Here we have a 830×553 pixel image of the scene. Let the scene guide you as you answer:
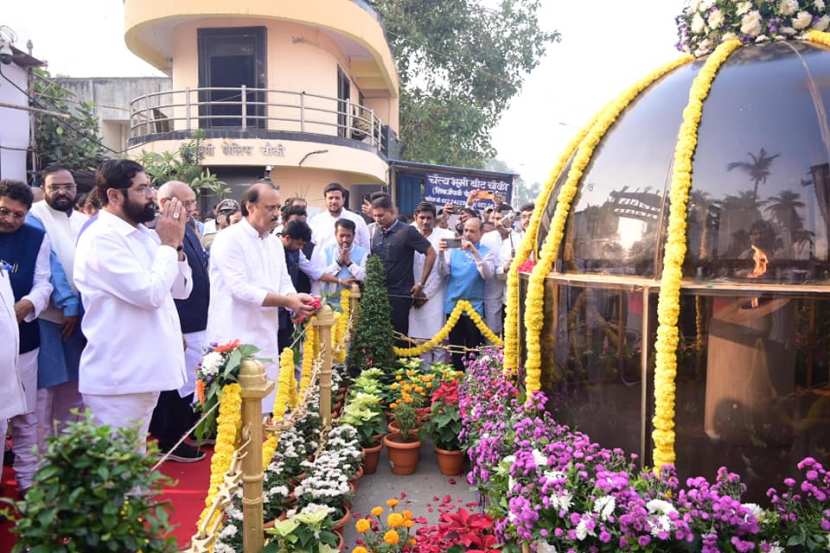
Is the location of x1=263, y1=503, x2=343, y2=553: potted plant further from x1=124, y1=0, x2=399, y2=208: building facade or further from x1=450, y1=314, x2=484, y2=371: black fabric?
x1=124, y1=0, x2=399, y2=208: building facade

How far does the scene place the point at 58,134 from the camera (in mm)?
15281

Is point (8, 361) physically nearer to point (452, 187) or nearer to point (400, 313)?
point (400, 313)

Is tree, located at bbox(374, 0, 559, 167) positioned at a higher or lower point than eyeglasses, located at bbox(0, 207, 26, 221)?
higher

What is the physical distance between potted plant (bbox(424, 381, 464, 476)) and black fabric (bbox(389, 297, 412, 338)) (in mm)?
2248

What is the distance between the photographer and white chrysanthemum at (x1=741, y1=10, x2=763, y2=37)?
3727 millimetres

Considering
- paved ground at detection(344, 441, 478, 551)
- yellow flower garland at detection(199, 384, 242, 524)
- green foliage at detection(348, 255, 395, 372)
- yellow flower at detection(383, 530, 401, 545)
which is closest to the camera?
yellow flower garland at detection(199, 384, 242, 524)

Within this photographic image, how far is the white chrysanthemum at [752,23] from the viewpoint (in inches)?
147

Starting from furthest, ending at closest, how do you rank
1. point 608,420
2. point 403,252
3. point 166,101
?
point 166,101 < point 403,252 < point 608,420

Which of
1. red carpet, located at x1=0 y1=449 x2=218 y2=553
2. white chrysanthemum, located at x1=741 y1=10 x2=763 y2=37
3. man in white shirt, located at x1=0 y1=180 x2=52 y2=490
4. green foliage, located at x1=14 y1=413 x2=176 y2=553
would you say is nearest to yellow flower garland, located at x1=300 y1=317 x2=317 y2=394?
red carpet, located at x1=0 y1=449 x2=218 y2=553

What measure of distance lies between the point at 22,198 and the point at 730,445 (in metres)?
4.33

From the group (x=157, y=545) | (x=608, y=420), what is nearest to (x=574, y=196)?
(x=608, y=420)

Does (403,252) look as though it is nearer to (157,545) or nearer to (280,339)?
(280,339)

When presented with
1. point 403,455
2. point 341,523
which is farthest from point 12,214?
point 403,455

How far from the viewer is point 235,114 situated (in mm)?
16141
